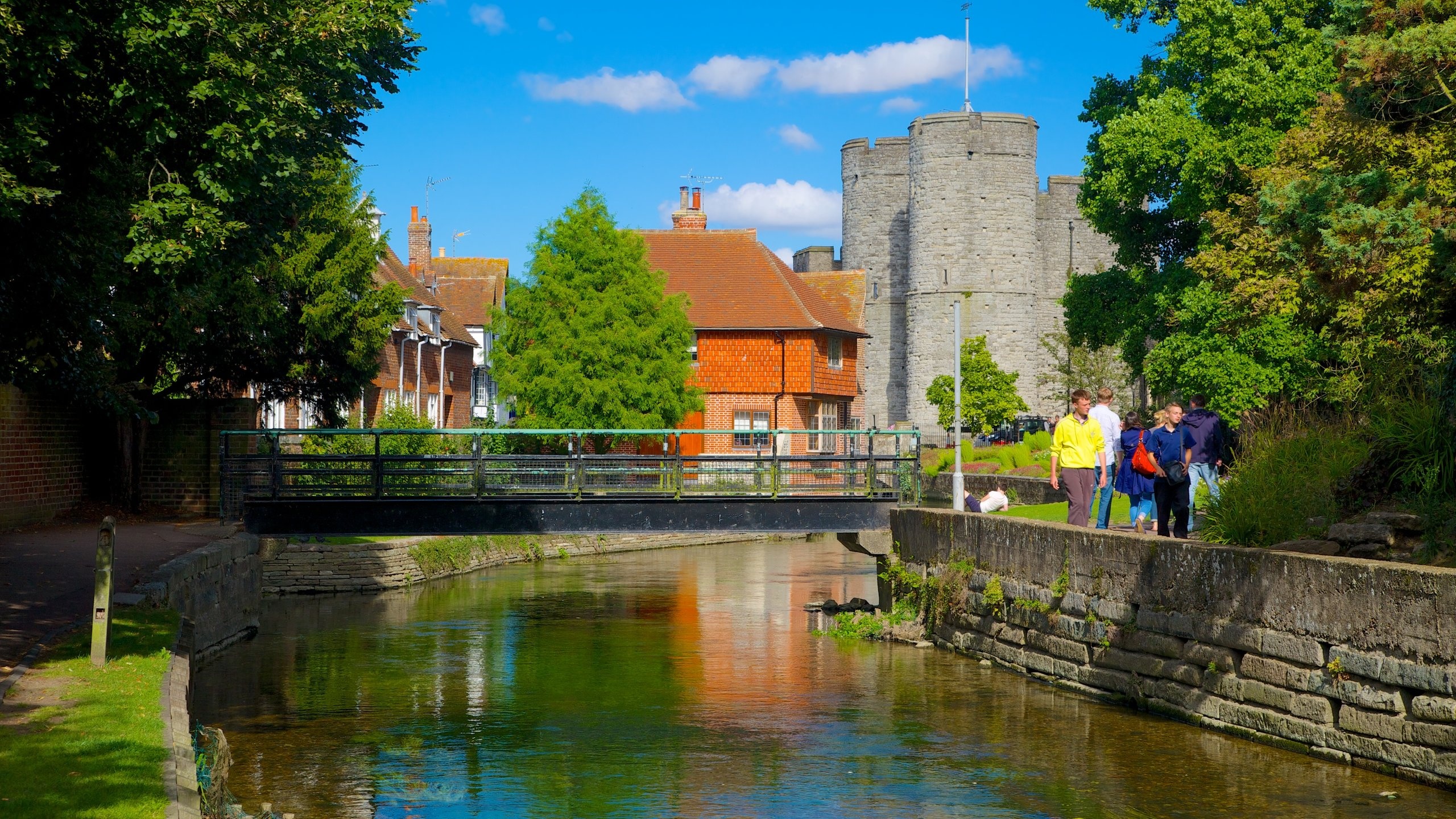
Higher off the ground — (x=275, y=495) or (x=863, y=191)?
(x=863, y=191)

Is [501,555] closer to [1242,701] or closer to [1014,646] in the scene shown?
[1014,646]

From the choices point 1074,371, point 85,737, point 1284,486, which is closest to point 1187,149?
point 1284,486

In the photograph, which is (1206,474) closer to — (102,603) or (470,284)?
(102,603)

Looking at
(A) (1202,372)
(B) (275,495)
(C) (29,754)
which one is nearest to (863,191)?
(A) (1202,372)

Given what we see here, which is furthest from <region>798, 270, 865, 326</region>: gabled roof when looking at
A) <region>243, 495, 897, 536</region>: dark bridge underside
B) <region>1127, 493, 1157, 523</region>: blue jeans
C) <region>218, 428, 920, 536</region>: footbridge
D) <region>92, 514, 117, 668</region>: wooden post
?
<region>92, 514, 117, 668</region>: wooden post

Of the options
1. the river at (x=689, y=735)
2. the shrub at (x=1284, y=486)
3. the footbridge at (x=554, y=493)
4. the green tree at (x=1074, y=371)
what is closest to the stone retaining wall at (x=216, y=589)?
the river at (x=689, y=735)

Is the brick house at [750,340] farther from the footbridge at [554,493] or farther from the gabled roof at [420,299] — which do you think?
the footbridge at [554,493]

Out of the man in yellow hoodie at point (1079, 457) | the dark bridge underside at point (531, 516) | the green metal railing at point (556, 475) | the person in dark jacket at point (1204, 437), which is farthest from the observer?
the green metal railing at point (556, 475)

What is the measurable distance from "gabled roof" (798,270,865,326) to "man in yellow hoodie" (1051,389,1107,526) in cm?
4113

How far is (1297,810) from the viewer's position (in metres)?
10.5

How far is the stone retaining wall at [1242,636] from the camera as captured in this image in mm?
10703

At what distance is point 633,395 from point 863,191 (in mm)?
49034

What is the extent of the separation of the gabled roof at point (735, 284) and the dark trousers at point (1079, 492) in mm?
34910

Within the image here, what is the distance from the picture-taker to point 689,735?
14.0 metres
